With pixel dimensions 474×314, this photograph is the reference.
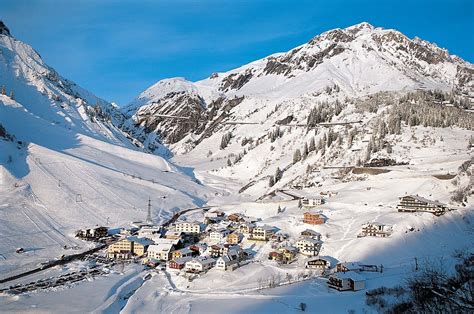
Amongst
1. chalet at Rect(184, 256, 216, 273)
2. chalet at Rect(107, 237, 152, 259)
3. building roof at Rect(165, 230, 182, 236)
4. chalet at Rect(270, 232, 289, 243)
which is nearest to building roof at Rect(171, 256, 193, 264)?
chalet at Rect(184, 256, 216, 273)

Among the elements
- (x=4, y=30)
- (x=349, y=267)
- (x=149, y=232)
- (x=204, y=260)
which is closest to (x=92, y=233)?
(x=149, y=232)

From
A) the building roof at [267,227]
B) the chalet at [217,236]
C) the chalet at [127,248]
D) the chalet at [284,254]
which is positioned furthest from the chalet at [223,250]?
the chalet at [127,248]

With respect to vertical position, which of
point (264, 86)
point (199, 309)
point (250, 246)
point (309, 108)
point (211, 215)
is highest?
point (264, 86)

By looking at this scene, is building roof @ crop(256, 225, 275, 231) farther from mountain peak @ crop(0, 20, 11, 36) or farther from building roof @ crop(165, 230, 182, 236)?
mountain peak @ crop(0, 20, 11, 36)

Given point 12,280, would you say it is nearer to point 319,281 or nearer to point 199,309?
point 199,309

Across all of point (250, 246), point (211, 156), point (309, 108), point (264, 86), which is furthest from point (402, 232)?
point (264, 86)
